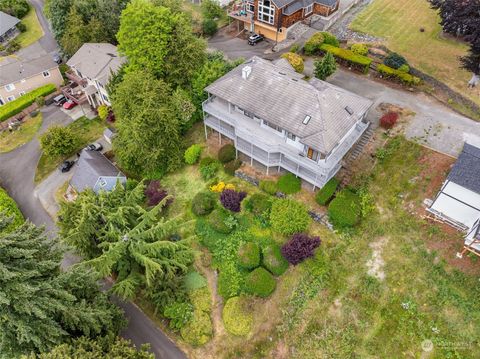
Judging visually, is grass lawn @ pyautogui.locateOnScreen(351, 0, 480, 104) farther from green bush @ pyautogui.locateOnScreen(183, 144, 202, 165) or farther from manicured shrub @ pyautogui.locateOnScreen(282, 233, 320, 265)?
green bush @ pyautogui.locateOnScreen(183, 144, 202, 165)

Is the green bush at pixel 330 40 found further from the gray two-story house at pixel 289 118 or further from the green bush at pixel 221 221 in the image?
the green bush at pixel 221 221

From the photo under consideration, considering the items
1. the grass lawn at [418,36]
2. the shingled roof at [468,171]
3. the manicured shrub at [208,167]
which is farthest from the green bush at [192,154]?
the grass lawn at [418,36]

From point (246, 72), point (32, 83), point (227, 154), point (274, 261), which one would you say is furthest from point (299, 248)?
point (32, 83)

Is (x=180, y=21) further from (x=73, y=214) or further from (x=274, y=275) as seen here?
(x=274, y=275)

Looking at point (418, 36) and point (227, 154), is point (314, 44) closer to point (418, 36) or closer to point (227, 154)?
point (418, 36)

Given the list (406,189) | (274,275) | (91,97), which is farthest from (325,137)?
(91,97)

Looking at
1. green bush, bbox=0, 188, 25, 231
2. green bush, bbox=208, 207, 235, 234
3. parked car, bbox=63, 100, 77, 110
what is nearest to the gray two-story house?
green bush, bbox=208, 207, 235, 234
